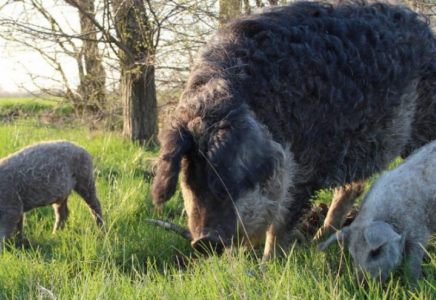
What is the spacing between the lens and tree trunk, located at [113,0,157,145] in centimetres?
718

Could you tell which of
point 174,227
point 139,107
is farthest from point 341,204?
point 139,107

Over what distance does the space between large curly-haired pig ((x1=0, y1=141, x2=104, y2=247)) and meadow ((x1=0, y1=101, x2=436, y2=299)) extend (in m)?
0.17

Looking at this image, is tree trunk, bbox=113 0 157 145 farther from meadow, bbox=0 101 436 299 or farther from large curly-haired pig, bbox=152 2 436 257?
large curly-haired pig, bbox=152 2 436 257

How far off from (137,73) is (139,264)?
4269 mm

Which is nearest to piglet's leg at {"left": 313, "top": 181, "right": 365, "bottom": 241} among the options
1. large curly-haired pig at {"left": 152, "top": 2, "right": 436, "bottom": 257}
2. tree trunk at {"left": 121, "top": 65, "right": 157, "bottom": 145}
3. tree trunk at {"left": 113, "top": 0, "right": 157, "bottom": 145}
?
large curly-haired pig at {"left": 152, "top": 2, "right": 436, "bottom": 257}

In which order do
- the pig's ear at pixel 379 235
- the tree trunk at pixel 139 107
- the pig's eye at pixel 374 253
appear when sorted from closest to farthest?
the pig's ear at pixel 379 235 → the pig's eye at pixel 374 253 → the tree trunk at pixel 139 107

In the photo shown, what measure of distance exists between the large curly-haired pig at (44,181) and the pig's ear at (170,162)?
187 cm

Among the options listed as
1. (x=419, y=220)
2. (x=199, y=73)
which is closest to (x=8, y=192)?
(x=199, y=73)

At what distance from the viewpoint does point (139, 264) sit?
14.0 ft

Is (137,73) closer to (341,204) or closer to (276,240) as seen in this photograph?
(341,204)

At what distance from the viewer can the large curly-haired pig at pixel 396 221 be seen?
3293 mm

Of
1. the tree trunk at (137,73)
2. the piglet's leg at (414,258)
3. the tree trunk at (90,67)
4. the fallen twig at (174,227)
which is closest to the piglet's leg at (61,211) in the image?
the fallen twig at (174,227)

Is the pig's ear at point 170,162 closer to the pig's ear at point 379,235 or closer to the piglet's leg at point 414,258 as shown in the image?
the pig's ear at point 379,235

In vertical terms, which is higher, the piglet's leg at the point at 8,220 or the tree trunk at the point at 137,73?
the tree trunk at the point at 137,73
